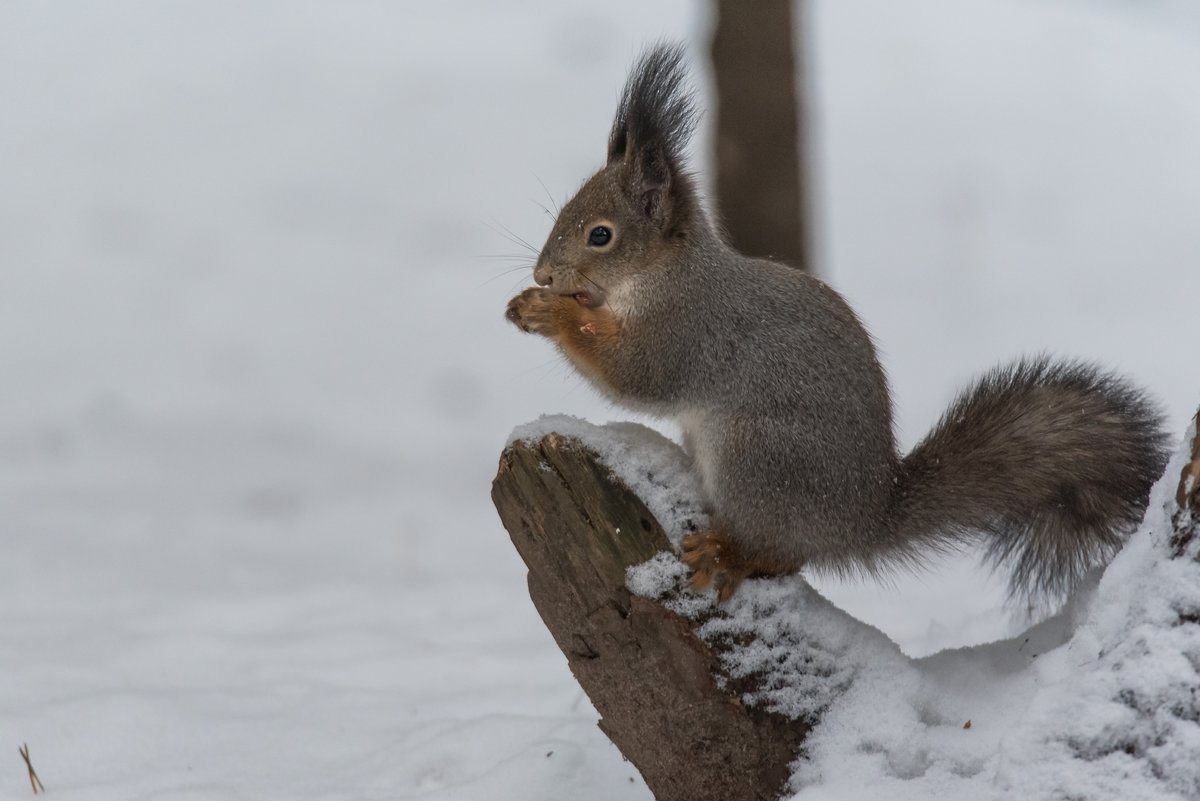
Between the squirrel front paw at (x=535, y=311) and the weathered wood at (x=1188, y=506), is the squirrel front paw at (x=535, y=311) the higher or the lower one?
the higher one

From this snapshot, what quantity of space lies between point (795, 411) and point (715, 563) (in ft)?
0.86

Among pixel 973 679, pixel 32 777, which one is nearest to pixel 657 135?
pixel 973 679

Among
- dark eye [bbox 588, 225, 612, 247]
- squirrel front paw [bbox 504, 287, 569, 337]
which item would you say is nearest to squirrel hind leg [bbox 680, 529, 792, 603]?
squirrel front paw [bbox 504, 287, 569, 337]

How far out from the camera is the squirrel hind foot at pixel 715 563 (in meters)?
1.69

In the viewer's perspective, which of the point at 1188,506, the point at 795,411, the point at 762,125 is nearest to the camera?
the point at 1188,506

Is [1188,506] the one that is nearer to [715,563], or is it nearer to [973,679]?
[973,679]

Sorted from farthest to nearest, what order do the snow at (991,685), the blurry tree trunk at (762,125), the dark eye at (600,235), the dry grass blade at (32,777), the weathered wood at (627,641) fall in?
1. the blurry tree trunk at (762,125)
2. the dark eye at (600,235)
3. the dry grass blade at (32,777)
4. the weathered wood at (627,641)
5. the snow at (991,685)

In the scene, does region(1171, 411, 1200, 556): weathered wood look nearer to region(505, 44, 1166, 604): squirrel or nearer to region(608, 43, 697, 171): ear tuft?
region(505, 44, 1166, 604): squirrel

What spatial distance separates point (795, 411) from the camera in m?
1.78

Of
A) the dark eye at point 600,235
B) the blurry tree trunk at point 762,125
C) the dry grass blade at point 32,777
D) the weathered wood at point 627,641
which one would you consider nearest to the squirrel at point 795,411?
the dark eye at point 600,235

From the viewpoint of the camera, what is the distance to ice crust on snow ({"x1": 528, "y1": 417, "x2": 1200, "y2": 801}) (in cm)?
122

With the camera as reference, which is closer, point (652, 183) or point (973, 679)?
point (973, 679)

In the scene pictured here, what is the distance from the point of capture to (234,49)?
5.77 metres

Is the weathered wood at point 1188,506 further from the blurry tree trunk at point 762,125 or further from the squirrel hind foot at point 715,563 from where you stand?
the blurry tree trunk at point 762,125
